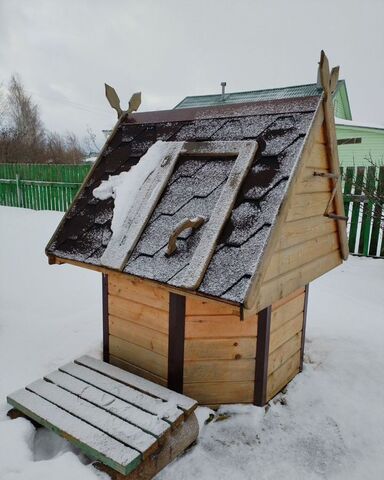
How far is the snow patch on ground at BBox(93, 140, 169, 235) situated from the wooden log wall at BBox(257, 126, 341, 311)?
1006mm

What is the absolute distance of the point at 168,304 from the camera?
7.78 ft

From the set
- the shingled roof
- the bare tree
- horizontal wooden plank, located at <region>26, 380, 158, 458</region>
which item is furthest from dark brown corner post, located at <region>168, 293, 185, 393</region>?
the bare tree

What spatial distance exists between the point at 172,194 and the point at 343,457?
1.97 meters

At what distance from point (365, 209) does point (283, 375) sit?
4591 mm

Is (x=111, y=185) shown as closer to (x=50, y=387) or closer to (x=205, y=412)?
(x=50, y=387)

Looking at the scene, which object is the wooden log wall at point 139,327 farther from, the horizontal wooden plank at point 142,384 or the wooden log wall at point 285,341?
the wooden log wall at point 285,341

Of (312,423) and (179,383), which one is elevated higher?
(179,383)

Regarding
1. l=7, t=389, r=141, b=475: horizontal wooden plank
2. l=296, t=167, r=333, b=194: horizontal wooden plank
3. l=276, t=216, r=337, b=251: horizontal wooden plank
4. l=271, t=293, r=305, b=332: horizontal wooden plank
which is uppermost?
l=296, t=167, r=333, b=194: horizontal wooden plank

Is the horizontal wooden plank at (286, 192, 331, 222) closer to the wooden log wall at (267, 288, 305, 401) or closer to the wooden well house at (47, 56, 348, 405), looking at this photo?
the wooden well house at (47, 56, 348, 405)

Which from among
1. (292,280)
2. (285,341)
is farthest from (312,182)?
(285,341)

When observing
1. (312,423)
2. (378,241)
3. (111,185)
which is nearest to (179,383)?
(312,423)

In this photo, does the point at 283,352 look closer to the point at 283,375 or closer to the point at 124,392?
the point at 283,375

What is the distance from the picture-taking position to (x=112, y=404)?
2.15m

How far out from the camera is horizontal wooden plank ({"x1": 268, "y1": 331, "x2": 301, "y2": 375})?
2582 mm
